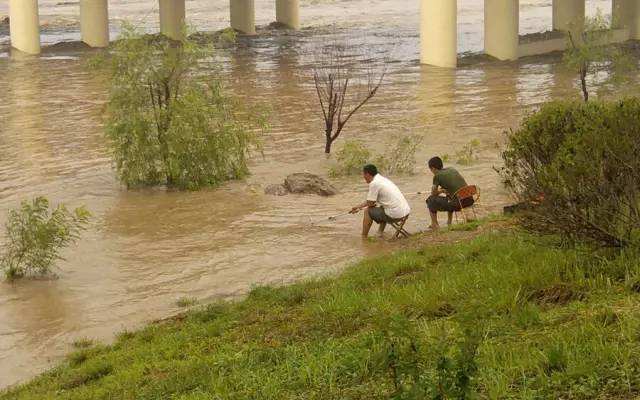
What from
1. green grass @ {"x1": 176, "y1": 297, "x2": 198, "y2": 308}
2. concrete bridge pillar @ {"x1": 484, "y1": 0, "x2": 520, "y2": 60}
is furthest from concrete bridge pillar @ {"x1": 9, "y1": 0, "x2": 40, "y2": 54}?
green grass @ {"x1": 176, "y1": 297, "x2": 198, "y2": 308}

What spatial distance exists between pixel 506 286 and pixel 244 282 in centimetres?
534

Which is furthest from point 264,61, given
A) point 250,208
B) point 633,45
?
point 250,208

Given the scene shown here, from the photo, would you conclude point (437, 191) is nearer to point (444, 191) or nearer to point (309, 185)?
point (444, 191)

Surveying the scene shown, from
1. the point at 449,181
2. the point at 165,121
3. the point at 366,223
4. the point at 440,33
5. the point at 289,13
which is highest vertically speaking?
the point at 289,13

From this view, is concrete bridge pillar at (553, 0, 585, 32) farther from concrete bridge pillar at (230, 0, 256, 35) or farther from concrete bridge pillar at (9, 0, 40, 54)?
concrete bridge pillar at (9, 0, 40, 54)

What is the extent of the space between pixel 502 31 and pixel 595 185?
31.2 m

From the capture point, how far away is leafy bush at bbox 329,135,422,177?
20375 millimetres

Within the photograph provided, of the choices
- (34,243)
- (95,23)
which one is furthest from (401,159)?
(95,23)

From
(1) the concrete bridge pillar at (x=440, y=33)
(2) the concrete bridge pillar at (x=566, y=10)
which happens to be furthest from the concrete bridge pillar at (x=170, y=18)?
(2) the concrete bridge pillar at (x=566, y=10)

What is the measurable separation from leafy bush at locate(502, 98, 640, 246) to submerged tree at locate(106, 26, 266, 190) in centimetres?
993

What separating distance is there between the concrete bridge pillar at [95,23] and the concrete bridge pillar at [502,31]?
14982 mm

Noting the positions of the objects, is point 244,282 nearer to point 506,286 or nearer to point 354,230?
point 354,230

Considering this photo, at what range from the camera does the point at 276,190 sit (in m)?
18.9

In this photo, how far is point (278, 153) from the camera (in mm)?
23016
